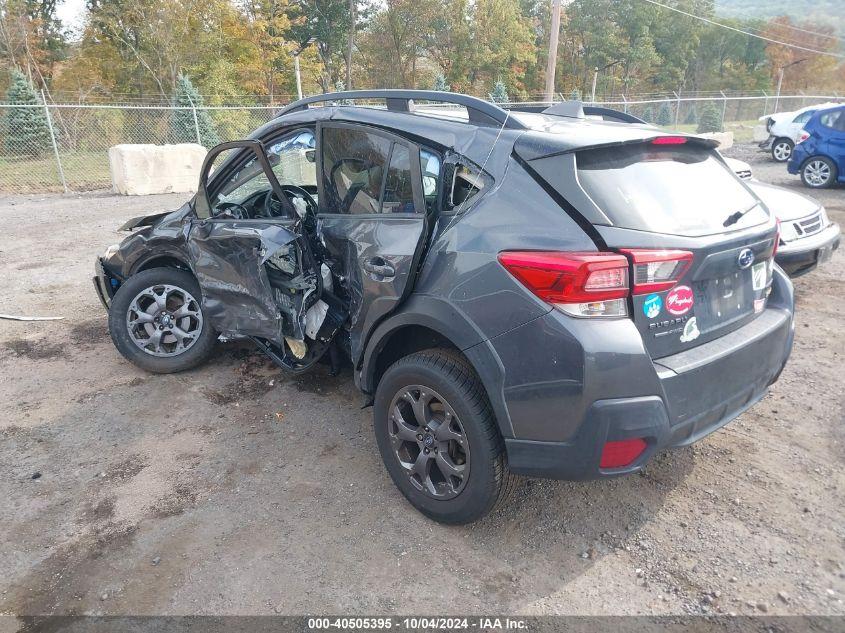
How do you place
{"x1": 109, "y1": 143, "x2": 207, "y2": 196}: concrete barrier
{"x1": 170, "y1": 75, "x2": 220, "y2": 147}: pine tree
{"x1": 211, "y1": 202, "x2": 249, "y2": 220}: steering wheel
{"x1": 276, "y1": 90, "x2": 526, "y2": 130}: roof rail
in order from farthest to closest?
{"x1": 170, "y1": 75, "x2": 220, "y2": 147}: pine tree < {"x1": 109, "y1": 143, "x2": 207, "y2": 196}: concrete barrier < {"x1": 211, "y1": 202, "x2": 249, "y2": 220}: steering wheel < {"x1": 276, "y1": 90, "x2": 526, "y2": 130}: roof rail

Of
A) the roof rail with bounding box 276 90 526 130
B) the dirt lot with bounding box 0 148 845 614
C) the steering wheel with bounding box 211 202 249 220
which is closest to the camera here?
the dirt lot with bounding box 0 148 845 614

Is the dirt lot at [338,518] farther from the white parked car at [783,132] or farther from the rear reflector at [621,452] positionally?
the white parked car at [783,132]

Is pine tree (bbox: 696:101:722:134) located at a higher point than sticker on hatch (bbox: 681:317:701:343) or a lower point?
higher

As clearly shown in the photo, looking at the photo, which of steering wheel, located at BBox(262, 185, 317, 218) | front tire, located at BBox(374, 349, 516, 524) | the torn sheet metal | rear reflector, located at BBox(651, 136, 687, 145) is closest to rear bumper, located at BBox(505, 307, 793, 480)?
front tire, located at BBox(374, 349, 516, 524)

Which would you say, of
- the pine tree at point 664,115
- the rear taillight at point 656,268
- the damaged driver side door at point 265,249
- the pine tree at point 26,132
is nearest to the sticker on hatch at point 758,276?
the rear taillight at point 656,268

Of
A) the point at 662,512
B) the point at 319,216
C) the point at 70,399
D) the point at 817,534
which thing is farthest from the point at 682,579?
the point at 70,399

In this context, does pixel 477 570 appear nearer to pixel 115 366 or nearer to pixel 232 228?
pixel 232 228

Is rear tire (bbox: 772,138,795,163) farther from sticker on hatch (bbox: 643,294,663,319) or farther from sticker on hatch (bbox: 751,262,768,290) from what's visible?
sticker on hatch (bbox: 643,294,663,319)

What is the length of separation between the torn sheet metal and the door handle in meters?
0.67

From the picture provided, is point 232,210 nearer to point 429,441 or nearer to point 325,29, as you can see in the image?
point 429,441

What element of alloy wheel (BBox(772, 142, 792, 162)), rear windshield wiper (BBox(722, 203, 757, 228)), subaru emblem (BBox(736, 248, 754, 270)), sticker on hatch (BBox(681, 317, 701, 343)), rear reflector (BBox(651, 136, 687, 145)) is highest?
rear reflector (BBox(651, 136, 687, 145))

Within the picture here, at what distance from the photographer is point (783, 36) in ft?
191

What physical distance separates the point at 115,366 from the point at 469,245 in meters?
3.39

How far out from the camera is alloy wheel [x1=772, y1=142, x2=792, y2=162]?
15.7m
